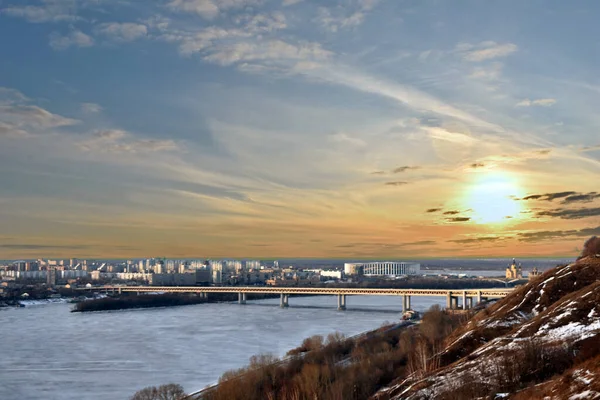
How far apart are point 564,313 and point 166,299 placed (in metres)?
61.5

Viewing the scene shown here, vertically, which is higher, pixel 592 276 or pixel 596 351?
pixel 592 276

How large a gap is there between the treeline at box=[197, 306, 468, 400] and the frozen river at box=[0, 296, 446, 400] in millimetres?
3203

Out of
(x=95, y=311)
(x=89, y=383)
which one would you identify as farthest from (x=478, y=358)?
(x=95, y=311)

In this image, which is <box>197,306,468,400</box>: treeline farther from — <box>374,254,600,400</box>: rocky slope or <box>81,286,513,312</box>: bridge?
<box>81,286,513,312</box>: bridge

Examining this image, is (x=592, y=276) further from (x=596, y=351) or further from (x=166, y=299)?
(x=166, y=299)

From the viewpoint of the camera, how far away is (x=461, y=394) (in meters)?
11.8

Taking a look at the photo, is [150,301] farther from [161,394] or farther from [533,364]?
[533,364]

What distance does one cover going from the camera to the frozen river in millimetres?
22188

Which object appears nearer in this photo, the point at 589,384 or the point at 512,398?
the point at 589,384

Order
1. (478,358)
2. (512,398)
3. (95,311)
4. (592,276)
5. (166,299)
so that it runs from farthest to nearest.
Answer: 1. (166,299)
2. (95,311)
3. (592,276)
4. (478,358)
5. (512,398)

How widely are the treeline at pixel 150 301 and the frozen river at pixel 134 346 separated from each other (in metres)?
6.58

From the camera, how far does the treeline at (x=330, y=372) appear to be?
1645 cm

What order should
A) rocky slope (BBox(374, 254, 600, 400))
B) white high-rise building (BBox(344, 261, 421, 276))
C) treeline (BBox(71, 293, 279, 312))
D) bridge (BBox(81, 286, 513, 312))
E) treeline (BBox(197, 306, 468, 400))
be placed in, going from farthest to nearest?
white high-rise building (BBox(344, 261, 421, 276)), treeline (BBox(71, 293, 279, 312)), bridge (BBox(81, 286, 513, 312)), treeline (BBox(197, 306, 468, 400)), rocky slope (BBox(374, 254, 600, 400))

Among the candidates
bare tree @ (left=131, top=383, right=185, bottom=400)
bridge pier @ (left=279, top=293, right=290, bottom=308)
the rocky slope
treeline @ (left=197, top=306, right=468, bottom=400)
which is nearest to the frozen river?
bare tree @ (left=131, top=383, right=185, bottom=400)
